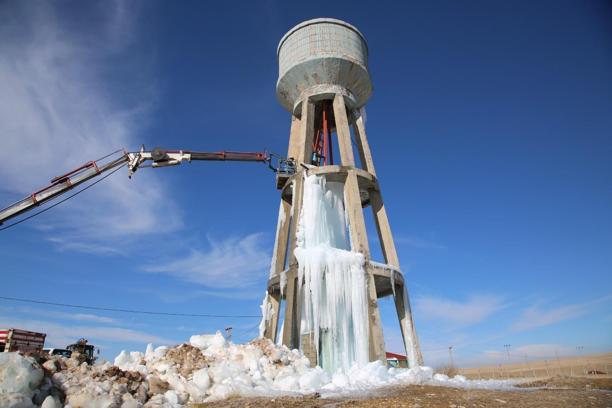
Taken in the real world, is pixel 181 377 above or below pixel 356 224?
below

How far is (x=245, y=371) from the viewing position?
9266 millimetres

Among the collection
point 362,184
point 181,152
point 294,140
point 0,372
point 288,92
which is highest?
point 288,92

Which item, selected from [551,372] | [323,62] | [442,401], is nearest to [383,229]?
[323,62]

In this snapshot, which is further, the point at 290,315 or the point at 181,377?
the point at 290,315

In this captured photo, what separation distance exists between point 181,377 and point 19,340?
13.0m

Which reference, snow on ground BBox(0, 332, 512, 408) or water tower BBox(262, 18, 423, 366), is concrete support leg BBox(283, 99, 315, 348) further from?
snow on ground BBox(0, 332, 512, 408)

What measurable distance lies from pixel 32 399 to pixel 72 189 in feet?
34.4

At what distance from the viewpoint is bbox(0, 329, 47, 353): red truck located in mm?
16227

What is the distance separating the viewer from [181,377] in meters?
8.29

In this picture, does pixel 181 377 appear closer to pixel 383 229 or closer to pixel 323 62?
pixel 383 229

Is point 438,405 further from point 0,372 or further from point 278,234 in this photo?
point 278,234

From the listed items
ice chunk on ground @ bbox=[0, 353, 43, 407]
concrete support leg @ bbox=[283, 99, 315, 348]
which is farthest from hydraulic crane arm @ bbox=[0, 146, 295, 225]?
ice chunk on ground @ bbox=[0, 353, 43, 407]

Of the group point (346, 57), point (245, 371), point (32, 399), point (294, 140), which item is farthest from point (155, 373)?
point (346, 57)

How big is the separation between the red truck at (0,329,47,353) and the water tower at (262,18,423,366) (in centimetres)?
1027
